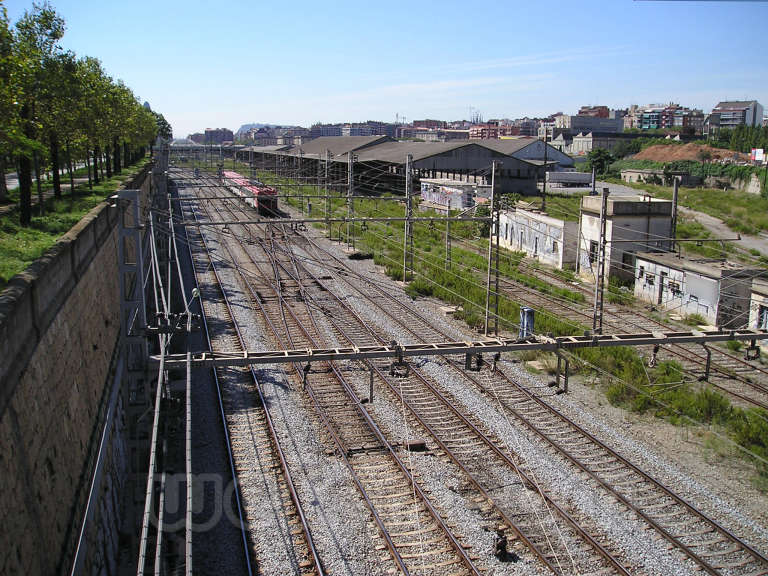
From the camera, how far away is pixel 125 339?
7766 millimetres

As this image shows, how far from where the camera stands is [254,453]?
403 inches

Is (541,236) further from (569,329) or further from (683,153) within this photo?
(683,153)

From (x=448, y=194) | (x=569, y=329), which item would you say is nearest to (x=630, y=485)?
(x=569, y=329)

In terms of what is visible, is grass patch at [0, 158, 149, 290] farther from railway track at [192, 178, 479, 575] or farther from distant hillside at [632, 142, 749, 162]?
distant hillside at [632, 142, 749, 162]

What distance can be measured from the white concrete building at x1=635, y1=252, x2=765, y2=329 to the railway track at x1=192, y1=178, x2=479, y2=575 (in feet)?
34.8

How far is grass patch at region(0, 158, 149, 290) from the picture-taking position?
33.4ft

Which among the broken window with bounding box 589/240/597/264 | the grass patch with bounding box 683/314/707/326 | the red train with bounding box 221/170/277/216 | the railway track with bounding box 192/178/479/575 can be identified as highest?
the red train with bounding box 221/170/277/216

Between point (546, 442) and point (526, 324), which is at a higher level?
point (526, 324)

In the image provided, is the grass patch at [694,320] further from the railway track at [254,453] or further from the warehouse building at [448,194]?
the warehouse building at [448,194]

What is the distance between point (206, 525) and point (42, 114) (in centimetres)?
1390

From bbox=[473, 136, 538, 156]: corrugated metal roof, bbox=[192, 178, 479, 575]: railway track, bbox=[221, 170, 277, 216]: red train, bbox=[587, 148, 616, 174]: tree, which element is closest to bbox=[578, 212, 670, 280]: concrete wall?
bbox=[192, 178, 479, 575]: railway track

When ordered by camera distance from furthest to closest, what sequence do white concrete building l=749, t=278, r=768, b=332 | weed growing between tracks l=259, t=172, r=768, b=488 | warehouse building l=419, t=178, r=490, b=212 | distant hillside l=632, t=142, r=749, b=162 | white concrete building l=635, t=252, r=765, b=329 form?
distant hillside l=632, t=142, r=749, b=162
warehouse building l=419, t=178, r=490, b=212
white concrete building l=635, t=252, r=765, b=329
white concrete building l=749, t=278, r=768, b=332
weed growing between tracks l=259, t=172, r=768, b=488

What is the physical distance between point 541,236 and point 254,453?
19.1 meters

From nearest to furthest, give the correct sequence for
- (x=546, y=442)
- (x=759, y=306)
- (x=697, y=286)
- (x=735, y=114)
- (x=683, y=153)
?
1. (x=546, y=442)
2. (x=759, y=306)
3. (x=697, y=286)
4. (x=683, y=153)
5. (x=735, y=114)
